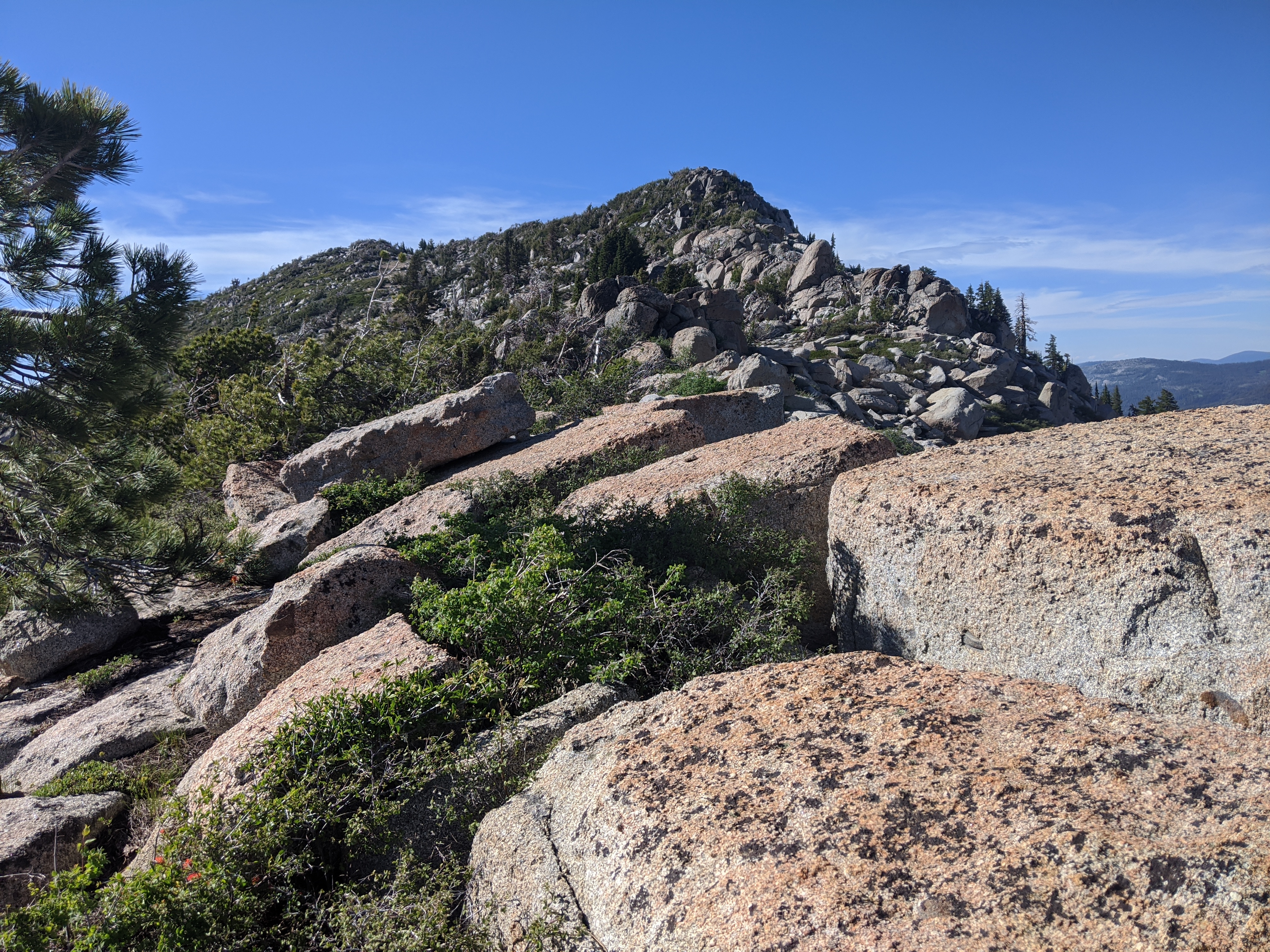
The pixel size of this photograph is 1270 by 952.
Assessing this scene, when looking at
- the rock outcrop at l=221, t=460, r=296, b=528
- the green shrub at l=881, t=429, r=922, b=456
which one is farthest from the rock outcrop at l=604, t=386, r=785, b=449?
the rock outcrop at l=221, t=460, r=296, b=528

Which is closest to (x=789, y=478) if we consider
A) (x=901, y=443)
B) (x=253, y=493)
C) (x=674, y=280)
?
(x=901, y=443)

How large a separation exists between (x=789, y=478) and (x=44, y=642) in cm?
928

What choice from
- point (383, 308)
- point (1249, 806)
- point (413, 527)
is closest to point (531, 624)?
point (1249, 806)

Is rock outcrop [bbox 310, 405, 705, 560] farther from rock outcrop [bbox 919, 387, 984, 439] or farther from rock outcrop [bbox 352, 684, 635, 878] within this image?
rock outcrop [bbox 919, 387, 984, 439]

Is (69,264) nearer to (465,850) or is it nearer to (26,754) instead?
(26,754)

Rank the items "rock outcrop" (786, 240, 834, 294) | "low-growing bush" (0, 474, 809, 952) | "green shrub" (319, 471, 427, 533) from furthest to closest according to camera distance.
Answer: "rock outcrop" (786, 240, 834, 294)
"green shrub" (319, 471, 427, 533)
"low-growing bush" (0, 474, 809, 952)

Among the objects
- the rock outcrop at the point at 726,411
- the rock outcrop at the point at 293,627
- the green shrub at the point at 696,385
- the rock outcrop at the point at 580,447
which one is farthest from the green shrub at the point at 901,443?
the rock outcrop at the point at 293,627

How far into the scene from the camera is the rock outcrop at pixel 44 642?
880cm

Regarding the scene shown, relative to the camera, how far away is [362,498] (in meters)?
10.2

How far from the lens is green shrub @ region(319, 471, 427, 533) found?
Result: 10.1 m

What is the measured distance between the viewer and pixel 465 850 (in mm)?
3461

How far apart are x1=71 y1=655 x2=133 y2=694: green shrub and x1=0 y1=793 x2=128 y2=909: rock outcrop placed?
2.93 metres

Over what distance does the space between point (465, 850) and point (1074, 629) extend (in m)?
3.21

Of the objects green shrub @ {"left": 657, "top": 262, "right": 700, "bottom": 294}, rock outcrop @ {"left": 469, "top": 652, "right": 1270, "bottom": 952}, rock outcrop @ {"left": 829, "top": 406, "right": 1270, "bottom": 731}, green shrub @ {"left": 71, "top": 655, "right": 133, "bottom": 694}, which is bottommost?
green shrub @ {"left": 71, "top": 655, "right": 133, "bottom": 694}
